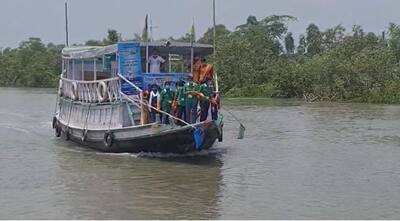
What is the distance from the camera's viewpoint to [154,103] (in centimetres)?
1502

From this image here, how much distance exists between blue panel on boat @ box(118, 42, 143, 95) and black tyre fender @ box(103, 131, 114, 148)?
1.08m

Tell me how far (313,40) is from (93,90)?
2049 inches

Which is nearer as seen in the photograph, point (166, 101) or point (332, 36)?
point (166, 101)

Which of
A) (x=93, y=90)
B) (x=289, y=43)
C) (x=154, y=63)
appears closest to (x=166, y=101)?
(x=154, y=63)

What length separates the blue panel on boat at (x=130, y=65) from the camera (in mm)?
15484

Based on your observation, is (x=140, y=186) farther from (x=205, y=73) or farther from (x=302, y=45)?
(x=302, y=45)

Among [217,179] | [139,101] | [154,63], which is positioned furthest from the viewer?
[154,63]

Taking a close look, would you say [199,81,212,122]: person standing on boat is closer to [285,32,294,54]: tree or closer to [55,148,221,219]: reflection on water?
[55,148,221,219]: reflection on water

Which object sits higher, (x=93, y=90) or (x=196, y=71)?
(x=196, y=71)

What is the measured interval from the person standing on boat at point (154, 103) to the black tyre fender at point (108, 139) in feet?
3.78

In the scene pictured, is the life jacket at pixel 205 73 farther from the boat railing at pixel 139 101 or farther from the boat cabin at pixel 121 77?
the boat railing at pixel 139 101

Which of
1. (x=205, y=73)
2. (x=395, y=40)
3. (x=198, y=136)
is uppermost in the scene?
(x=395, y=40)

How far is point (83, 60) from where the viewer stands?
18.4 m

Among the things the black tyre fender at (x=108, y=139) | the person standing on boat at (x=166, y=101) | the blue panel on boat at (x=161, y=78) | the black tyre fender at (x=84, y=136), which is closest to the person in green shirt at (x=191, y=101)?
the person standing on boat at (x=166, y=101)
